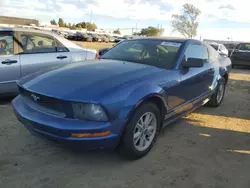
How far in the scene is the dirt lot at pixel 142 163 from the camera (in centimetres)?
276

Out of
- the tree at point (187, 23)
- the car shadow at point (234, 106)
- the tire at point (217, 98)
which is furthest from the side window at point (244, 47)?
the tree at point (187, 23)

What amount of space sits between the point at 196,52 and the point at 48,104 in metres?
2.77

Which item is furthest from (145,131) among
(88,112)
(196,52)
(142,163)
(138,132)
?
(196,52)

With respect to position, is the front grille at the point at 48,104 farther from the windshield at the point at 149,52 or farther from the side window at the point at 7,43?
the side window at the point at 7,43

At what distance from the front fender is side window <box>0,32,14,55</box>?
3.24 meters

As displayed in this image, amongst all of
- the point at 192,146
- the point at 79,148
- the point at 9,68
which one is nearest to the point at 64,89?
the point at 79,148

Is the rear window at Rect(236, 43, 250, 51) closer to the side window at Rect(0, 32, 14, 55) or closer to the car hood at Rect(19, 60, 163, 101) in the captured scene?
the car hood at Rect(19, 60, 163, 101)

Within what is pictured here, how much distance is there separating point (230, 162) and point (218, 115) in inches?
80.0

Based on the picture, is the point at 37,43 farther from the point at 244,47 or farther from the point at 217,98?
the point at 244,47

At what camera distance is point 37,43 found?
5395 millimetres

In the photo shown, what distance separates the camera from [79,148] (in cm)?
268

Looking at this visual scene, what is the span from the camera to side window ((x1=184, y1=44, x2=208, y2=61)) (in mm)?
4079

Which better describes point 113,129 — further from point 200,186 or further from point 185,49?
point 185,49

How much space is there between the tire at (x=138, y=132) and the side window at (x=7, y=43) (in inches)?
129
